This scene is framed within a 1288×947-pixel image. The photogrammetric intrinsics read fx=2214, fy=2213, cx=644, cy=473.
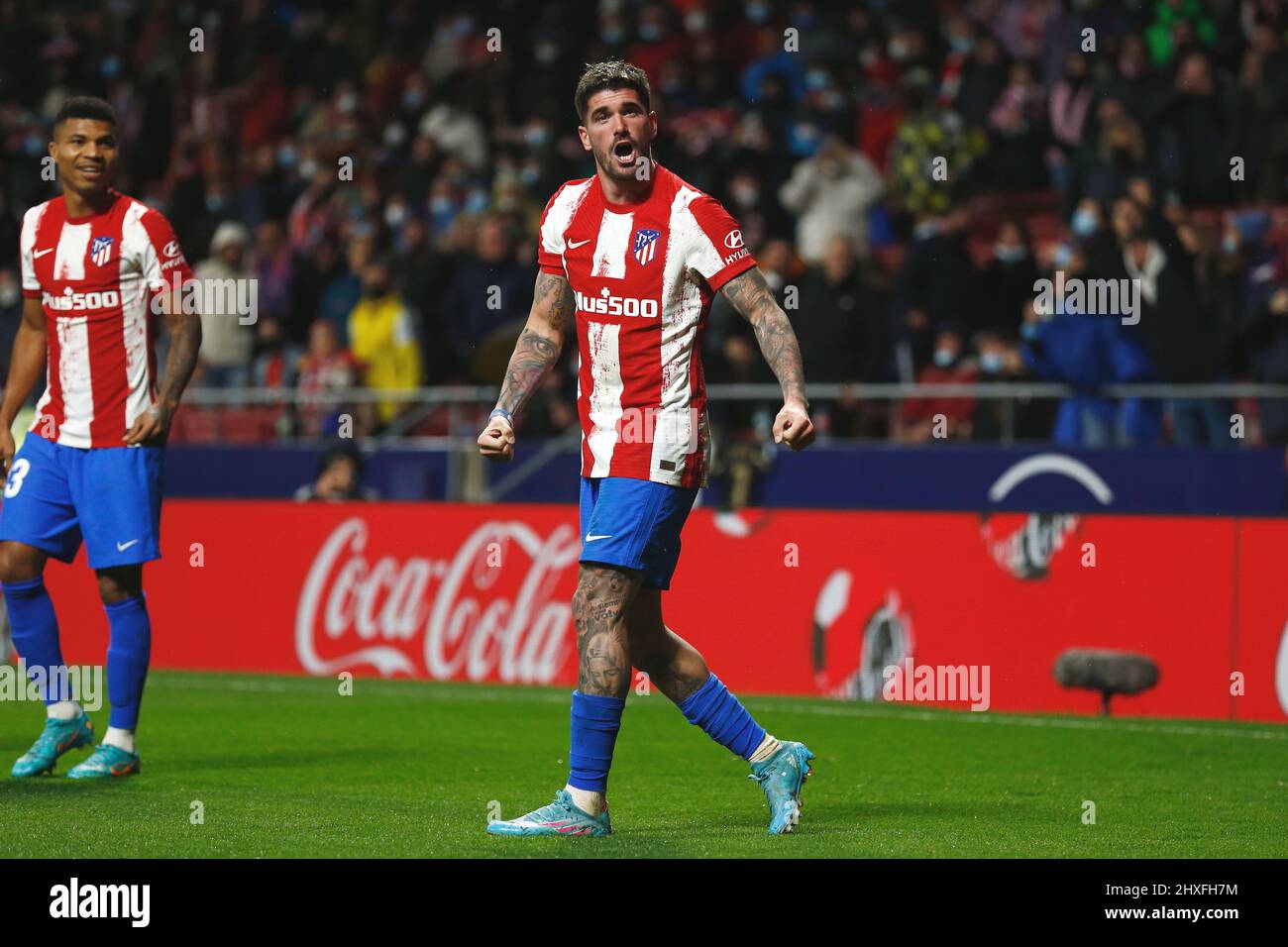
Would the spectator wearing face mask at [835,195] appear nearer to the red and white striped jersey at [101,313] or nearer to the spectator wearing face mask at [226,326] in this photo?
the spectator wearing face mask at [226,326]

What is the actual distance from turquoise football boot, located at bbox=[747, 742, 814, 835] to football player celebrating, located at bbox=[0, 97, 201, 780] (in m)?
2.93

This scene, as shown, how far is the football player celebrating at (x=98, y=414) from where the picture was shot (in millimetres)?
9094

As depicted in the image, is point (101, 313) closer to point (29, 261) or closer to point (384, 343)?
point (29, 261)

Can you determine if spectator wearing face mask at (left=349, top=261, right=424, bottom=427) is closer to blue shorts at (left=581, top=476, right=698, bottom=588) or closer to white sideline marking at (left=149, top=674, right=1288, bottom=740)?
white sideline marking at (left=149, top=674, right=1288, bottom=740)

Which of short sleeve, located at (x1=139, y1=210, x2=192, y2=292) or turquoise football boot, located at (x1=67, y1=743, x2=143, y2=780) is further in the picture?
short sleeve, located at (x1=139, y1=210, x2=192, y2=292)

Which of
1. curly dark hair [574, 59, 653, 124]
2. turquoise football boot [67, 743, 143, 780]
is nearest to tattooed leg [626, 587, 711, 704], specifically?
curly dark hair [574, 59, 653, 124]

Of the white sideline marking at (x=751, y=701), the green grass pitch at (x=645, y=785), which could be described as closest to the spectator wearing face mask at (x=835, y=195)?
the white sideline marking at (x=751, y=701)

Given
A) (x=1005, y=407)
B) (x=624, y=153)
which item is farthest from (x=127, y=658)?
(x=1005, y=407)

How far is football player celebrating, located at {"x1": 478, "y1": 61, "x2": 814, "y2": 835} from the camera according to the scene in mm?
7266

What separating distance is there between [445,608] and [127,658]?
5.56m

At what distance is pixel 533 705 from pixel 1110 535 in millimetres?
3463

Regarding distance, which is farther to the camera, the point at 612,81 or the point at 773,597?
the point at 773,597

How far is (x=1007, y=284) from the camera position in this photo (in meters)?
16.4

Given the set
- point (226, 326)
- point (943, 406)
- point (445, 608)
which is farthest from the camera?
point (226, 326)
